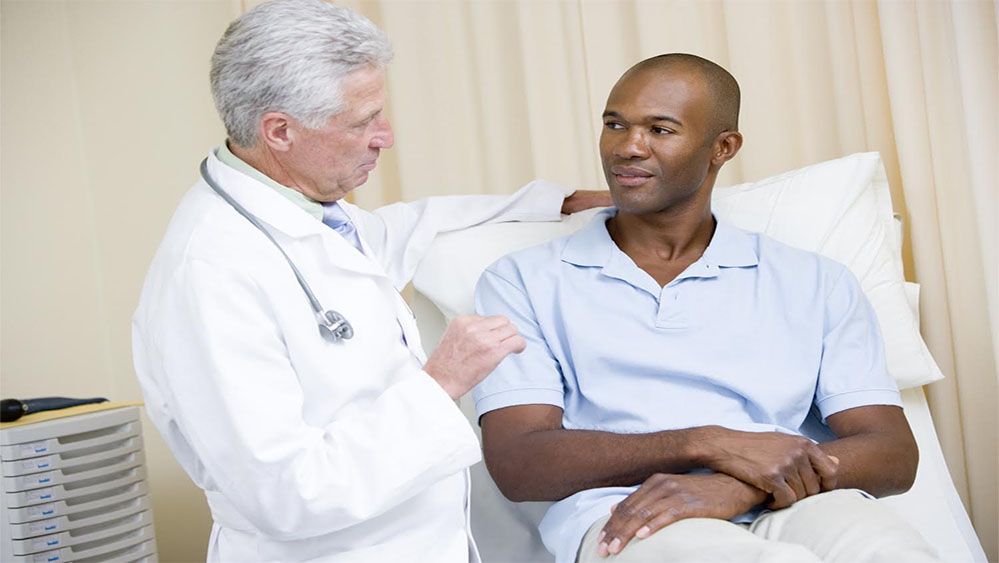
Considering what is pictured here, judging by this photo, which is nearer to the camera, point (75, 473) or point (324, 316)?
point (324, 316)

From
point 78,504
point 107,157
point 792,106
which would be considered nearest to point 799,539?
point 792,106

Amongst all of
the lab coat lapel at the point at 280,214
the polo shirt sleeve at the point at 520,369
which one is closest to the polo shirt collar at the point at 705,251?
the polo shirt sleeve at the point at 520,369

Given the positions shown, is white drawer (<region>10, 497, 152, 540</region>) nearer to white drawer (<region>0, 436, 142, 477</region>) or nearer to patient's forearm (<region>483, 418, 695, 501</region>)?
white drawer (<region>0, 436, 142, 477</region>)

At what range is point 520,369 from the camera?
5.09 ft

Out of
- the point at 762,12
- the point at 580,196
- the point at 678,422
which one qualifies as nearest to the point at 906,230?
the point at 762,12

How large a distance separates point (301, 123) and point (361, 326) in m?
0.25

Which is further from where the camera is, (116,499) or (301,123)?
(116,499)

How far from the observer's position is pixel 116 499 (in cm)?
189

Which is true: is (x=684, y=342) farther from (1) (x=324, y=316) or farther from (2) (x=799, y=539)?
(1) (x=324, y=316)

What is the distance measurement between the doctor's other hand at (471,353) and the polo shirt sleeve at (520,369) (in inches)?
14.9

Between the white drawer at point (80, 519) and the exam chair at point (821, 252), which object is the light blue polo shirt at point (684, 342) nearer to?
the exam chair at point (821, 252)

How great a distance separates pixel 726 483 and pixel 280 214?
0.68 metres

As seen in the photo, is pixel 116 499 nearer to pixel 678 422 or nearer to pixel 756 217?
pixel 678 422

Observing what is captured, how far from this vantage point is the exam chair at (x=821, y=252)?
5.64 ft
